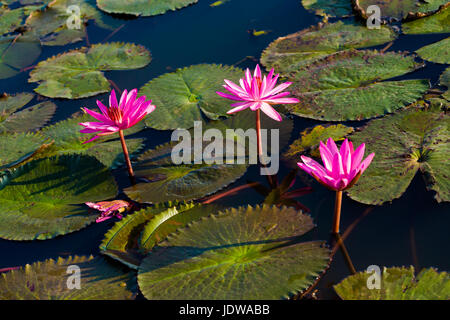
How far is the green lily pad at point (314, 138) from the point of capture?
2.98m

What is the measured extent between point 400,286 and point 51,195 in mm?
2221

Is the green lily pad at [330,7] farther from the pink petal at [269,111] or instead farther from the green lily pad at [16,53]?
the green lily pad at [16,53]

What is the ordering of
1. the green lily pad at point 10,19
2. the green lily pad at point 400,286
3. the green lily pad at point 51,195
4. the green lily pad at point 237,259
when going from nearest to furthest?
1. the green lily pad at point 400,286
2. the green lily pad at point 237,259
3. the green lily pad at point 51,195
4. the green lily pad at point 10,19

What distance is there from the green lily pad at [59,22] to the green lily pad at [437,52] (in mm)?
3662

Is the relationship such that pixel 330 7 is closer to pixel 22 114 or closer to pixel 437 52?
Answer: pixel 437 52

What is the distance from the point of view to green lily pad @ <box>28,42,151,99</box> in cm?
409

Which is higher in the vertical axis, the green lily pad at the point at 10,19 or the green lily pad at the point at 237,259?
the green lily pad at the point at 10,19

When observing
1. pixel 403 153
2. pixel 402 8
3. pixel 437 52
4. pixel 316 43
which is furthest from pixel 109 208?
pixel 402 8

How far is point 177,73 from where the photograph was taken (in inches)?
158

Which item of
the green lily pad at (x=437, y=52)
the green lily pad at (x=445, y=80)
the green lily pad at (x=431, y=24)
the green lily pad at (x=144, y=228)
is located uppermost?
the green lily pad at (x=431, y=24)

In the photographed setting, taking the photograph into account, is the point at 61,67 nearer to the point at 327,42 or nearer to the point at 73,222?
the point at 73,222

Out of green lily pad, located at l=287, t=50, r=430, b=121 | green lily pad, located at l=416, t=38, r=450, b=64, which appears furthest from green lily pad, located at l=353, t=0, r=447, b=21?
green lily pad, located at l=287, t=50, r=430, b=121

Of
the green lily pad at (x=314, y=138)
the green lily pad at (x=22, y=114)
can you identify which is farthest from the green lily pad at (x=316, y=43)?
the green lily pad at (x=22, y=114)

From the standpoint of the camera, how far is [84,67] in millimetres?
4445
